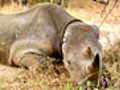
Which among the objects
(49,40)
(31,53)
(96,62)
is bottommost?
(31,53)

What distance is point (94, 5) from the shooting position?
15.8m

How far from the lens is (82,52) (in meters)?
5.27

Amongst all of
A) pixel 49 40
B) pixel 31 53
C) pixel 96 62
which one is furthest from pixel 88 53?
pixel 31 53

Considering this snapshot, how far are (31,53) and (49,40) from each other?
0.36 meters

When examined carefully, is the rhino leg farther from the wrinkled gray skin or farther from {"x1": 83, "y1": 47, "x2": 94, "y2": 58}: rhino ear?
{"x1": 83, "y1": 47, "x2": 94, "y2": 58}: rhino ear

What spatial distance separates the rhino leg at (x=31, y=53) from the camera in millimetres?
6168

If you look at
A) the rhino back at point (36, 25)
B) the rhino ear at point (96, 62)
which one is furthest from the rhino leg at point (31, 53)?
the rhino ear at point (96, 62)

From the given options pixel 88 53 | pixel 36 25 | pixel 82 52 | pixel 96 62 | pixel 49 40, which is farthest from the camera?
pixel 36 25

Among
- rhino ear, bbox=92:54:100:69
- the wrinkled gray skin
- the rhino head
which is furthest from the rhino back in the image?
rhino ear, bbox=92:54:100:69

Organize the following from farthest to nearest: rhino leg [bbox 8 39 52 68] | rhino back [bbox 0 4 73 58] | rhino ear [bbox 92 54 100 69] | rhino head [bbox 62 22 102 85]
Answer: rhino back [bbox 0 4 73 58], rhino leg [bbox 8 39 52 68], rhino head [bbox 62 22 102 85], rhino ear [bbox 92 54 100 69]

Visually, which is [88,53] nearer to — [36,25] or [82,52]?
[82,52]

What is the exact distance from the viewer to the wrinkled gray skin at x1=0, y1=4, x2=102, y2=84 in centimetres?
518

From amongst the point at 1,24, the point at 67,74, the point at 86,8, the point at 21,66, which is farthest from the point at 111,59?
the point at 86,8

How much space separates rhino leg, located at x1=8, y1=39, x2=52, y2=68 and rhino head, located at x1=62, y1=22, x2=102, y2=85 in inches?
18.4
